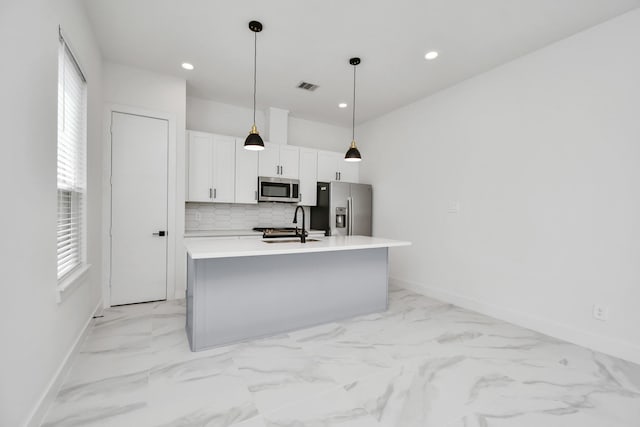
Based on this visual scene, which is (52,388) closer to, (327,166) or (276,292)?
(276,292)

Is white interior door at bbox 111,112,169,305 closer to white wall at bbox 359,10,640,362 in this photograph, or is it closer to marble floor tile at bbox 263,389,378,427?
marble floor tile at bbox 263,389,378,427

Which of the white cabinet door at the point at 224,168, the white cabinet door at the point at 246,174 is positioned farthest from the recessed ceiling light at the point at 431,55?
the white cabinet door at the point at 224,168

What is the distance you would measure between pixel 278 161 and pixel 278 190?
48 cm

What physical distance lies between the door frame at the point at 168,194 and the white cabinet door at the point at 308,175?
200 centimetres

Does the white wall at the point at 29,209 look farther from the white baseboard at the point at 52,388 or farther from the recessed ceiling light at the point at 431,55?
the recessed ceiling light at the point at 431,55

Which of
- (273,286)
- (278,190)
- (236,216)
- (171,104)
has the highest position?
(171,104)

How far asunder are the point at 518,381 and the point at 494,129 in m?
2.60

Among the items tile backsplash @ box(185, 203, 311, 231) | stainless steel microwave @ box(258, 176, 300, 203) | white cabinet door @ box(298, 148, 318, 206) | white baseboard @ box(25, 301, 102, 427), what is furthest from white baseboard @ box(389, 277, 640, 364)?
white baseboard @ box(25, 301, 102, 427)

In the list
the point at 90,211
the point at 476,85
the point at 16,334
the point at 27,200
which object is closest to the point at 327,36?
the point at 476,85

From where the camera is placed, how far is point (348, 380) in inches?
78.9

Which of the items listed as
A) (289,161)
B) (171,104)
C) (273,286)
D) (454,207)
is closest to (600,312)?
(454,207)

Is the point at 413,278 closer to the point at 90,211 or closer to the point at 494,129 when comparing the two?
the point at 494,129

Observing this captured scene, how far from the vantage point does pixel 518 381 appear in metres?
2.02

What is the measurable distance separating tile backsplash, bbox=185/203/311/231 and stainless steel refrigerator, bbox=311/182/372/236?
1.69 ft
